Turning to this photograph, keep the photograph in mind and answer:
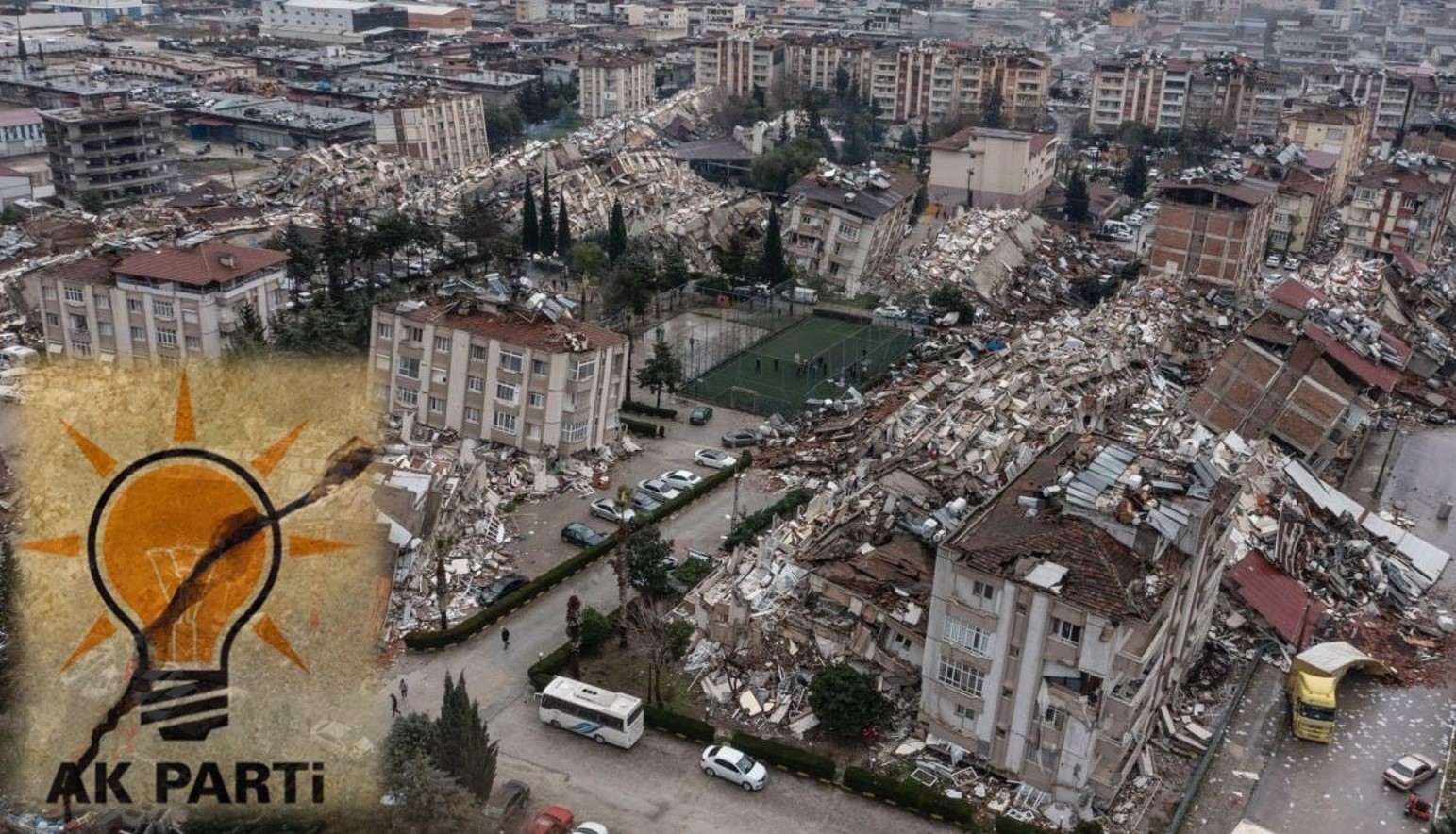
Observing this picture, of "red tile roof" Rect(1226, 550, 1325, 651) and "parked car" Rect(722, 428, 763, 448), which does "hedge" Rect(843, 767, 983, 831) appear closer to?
"red tile roof" Rect(1226, 550, 1325, 651)

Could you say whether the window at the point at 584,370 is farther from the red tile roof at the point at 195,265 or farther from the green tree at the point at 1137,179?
the green tree at the point at 1137,179

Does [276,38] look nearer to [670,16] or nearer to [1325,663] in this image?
[670,16]

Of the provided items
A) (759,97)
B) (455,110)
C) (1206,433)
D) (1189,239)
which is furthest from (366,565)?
(759,97)

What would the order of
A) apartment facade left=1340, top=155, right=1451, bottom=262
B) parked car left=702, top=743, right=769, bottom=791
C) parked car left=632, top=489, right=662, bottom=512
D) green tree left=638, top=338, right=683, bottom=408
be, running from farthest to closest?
apartment facade left=1340, top=155, right=1451, bottom=262 < green tree left=638, top=338, right=683, bottom=408 < parked car left=632, top=489, right=662, bottom=512 < parked car left=702, top=743, right=769, bottom=791

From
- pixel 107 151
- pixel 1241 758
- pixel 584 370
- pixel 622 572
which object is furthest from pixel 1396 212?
pixel 107 151

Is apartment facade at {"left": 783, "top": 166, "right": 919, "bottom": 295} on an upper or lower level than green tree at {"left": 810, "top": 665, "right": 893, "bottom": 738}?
upper

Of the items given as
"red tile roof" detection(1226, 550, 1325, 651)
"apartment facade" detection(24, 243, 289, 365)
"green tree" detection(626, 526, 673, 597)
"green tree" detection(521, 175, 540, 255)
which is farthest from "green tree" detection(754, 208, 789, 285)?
"red tile roof" detection(1226, 550, 1325, 651)

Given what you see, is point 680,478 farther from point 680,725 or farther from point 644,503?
point 680,725
